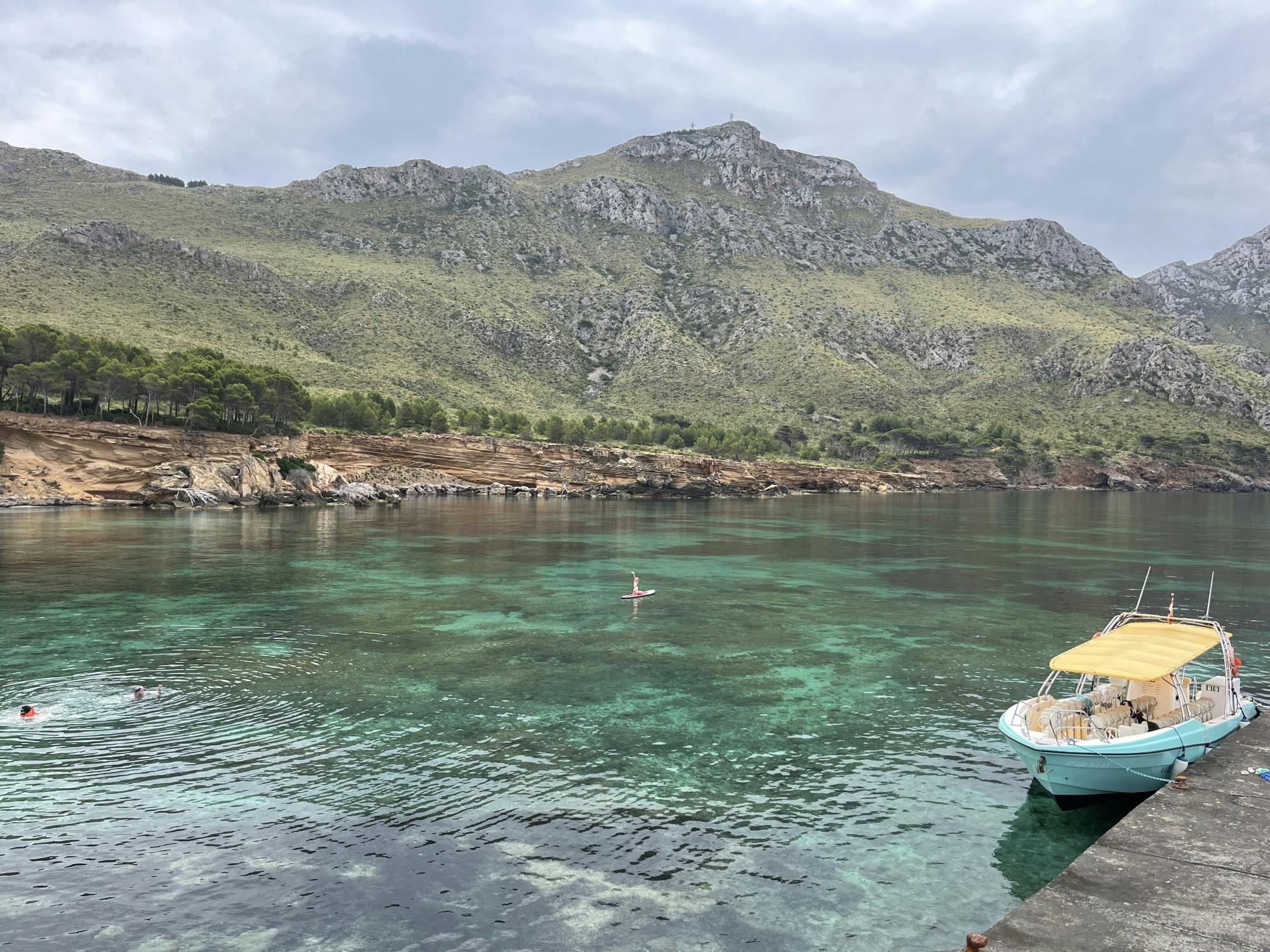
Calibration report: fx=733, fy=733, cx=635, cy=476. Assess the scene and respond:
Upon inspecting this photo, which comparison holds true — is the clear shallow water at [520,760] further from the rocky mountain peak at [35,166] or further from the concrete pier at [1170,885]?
the rocky mountain peak at [35,166]

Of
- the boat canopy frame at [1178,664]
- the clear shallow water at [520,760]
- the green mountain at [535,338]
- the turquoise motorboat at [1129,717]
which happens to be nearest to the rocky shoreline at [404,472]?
the green mountain at [535,338]

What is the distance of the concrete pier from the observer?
8367 millimetres

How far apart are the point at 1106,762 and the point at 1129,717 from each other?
8.41ft

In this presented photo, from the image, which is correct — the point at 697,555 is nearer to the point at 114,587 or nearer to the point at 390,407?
the point at 114,587

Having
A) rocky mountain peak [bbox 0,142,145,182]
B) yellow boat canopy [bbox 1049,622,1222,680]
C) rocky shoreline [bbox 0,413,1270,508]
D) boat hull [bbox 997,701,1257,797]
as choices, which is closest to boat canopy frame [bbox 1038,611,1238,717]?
yellow boat canopy [bbox 1049,622,1222,680]

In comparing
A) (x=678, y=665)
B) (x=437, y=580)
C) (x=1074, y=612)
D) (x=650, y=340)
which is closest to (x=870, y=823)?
(x=678, y=665)

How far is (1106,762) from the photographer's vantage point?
13.4 m

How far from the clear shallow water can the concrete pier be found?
155 centimetres

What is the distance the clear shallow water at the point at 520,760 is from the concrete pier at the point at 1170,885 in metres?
1.55

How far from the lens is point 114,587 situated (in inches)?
1380

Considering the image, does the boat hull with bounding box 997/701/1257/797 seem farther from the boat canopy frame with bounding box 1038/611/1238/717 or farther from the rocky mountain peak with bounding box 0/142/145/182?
the rocky mountain peak with bounding box 0/142/145/182

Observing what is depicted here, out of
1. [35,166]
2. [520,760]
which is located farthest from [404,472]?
[35,166]

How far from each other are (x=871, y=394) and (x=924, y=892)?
173m

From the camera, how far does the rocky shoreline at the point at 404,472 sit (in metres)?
81.4
